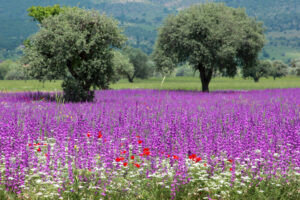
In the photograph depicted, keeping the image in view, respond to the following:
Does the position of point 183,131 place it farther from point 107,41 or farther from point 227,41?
point 227,41

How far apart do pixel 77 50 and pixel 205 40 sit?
1532 centimetres

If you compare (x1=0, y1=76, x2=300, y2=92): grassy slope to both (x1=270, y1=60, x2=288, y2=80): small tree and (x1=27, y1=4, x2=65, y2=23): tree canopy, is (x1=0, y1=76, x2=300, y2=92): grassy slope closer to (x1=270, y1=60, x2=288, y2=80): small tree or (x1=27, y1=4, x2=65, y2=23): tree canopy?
(x1=27, y1=4, x2=65, y2=23): tree canopy

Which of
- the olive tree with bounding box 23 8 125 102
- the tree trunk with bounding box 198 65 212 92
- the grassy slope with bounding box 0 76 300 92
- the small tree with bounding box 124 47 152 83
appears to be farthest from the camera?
the small tree with bounding box 124 47 152 83

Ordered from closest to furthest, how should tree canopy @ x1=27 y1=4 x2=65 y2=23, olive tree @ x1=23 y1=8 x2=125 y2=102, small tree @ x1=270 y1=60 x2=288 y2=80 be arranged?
olive tree @ x1=23 y1=8 x2=125 y2=102, tree canopy @ x1=27 y1=4 x2=65 y2=23, small tree @ x1=270 y1=60 x2=288 y2=80

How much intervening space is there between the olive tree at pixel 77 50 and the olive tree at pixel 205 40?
1157 centimetres

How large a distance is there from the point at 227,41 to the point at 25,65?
1871 centimetres

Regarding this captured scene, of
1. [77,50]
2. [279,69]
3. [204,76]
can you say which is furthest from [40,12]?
[279,69]

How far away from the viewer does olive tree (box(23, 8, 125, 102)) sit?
2032cm

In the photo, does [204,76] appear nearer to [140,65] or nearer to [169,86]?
[169,86]

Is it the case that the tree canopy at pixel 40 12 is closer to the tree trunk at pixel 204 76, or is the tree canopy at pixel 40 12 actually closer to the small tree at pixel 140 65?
the tree trunk at pixel 204 76

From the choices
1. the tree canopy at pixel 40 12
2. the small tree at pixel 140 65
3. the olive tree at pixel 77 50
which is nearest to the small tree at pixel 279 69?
the small tree at pixel 140 65

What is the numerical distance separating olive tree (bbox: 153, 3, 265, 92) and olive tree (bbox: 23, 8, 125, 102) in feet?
37.9

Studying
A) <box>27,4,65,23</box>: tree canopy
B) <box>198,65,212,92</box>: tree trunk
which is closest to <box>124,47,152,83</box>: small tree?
<box>27,4,65,23</box>: tree canopy

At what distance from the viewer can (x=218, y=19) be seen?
1321 inches
